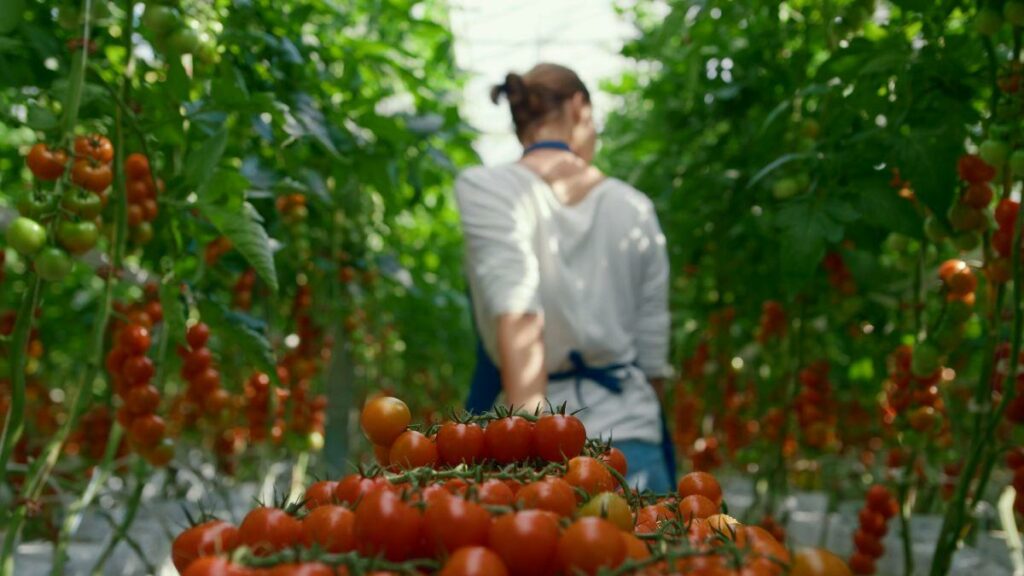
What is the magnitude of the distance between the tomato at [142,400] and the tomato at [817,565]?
3.77ft

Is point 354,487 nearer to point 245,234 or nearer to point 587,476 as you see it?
point 587,476

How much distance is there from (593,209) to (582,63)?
4.79m

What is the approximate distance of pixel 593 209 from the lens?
1769mm

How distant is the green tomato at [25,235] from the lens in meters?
1.02

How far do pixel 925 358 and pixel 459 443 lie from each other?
0.98 meters

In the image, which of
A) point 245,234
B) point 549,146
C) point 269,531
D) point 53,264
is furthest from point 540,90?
point 269,531

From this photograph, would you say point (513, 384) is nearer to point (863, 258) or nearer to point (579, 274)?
point (579, 274)

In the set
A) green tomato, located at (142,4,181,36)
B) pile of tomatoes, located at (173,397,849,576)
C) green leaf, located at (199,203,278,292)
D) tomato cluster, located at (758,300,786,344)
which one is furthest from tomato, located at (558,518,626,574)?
tomato cluster, located at (758,300,786,344)

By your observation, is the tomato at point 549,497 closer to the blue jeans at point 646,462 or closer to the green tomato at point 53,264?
the green tomato at point 53,264

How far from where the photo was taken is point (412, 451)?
0.76 metres

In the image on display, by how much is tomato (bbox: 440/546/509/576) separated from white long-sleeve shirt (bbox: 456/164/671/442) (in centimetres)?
107

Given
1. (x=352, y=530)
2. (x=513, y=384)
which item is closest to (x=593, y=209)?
(x=513, y=384)

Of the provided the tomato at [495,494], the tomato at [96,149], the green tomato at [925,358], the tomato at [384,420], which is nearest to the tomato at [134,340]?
the tomato at [96,149]

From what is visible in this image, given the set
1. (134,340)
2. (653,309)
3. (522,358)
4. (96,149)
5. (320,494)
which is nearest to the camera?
(320,494)
